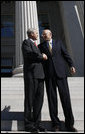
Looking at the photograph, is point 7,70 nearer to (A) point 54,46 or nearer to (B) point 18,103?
(B) point 18,103

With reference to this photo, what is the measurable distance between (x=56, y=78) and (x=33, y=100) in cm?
68

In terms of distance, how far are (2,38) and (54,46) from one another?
22.7 metres

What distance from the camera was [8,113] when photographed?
5.50m

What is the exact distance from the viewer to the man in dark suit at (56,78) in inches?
184

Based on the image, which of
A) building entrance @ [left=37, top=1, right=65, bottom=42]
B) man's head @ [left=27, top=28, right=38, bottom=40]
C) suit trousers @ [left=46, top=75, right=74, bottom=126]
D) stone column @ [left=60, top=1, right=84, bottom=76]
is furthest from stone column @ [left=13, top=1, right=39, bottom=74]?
building entrance @ [left=37, top=1, right=65, bottom=42]

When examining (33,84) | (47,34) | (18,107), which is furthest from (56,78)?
(18,107)

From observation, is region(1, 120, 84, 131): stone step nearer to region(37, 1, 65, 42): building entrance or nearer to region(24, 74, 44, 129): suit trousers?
region(24, 74, 44, 129): suit trousers

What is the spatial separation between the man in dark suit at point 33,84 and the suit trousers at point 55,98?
19 cm

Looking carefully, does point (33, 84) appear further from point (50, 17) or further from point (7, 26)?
point (7, 26)

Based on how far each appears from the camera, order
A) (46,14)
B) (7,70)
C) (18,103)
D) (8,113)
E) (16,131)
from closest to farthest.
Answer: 1. (16,131)
2. (8,113)
3. (18,103)
4. (7,70)
5. (46,14)

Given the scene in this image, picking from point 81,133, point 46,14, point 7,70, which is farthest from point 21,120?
point 46,14

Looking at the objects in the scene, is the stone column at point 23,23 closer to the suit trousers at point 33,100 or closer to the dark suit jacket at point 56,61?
the dark suit jacket at point 56,61

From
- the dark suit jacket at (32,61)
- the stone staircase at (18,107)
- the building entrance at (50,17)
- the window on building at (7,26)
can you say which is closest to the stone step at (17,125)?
the stone staircase at (18,107)

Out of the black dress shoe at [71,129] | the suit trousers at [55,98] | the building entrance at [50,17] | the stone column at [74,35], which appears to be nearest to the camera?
the black dress shoe at [71,129]
